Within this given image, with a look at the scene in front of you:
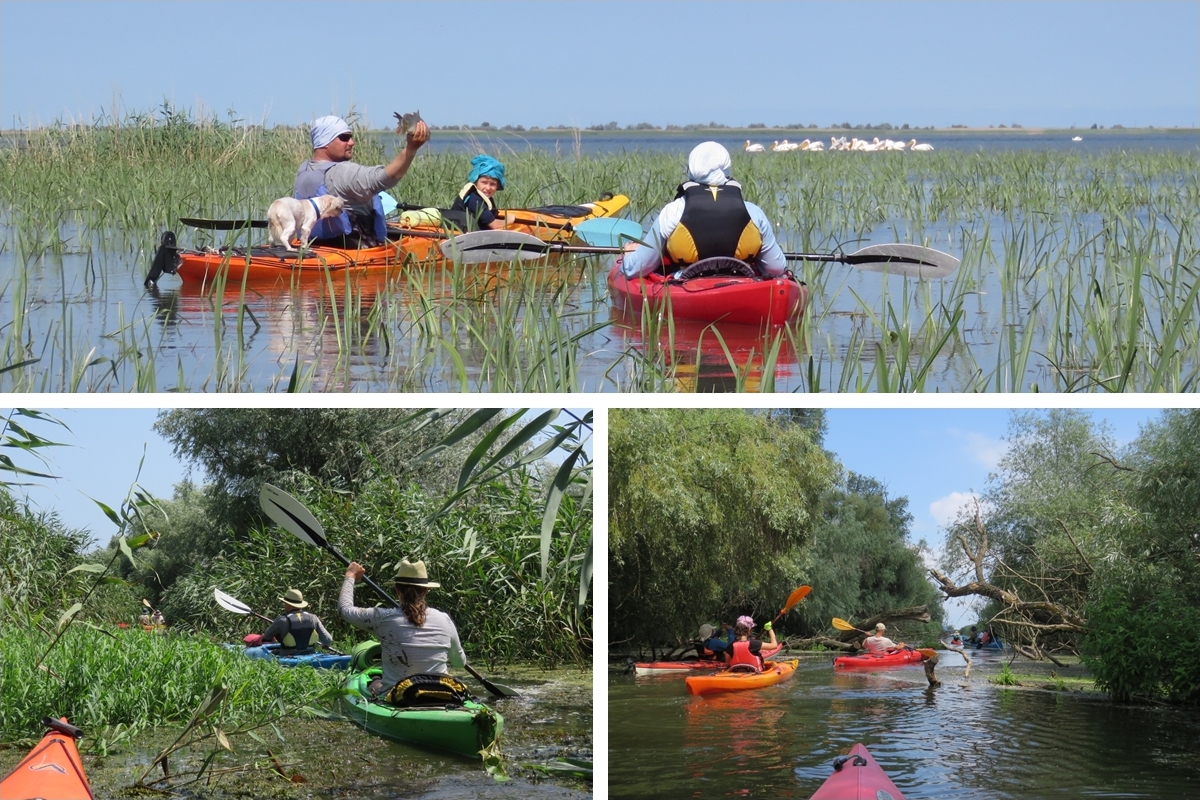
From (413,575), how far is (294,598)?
1.96ft

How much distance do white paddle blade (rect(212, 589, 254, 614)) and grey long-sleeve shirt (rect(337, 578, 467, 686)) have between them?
0.40 metres

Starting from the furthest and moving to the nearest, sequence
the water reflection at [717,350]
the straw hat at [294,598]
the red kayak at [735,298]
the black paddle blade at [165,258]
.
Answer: the black paddle blade at [165,258]
the red kayak at [735,298]
the water reflection at [717,350]
the straw hat at [294,598]

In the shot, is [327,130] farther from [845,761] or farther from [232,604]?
[845,761]

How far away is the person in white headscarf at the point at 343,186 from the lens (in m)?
7.53

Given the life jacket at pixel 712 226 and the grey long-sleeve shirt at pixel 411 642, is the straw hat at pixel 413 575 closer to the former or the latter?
the grey long-sleeve shirt at pixel 411 642

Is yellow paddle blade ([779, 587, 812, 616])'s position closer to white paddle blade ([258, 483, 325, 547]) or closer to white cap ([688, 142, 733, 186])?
white paddle blade ([258, 483, 325, 547])

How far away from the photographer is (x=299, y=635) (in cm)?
437

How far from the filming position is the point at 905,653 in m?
3.85

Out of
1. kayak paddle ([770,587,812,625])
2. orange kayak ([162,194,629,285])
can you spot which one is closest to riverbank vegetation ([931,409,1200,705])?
kayak paddle ([770,587,812,625])

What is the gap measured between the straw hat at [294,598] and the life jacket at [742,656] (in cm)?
167

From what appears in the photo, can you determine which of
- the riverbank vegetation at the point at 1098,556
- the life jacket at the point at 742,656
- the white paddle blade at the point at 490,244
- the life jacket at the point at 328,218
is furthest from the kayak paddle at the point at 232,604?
the life jacket at the point at 328,218

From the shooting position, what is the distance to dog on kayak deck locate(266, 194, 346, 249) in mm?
7223

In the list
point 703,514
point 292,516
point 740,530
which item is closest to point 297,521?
point 292,516

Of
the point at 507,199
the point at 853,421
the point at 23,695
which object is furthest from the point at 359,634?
the point at 507,199
